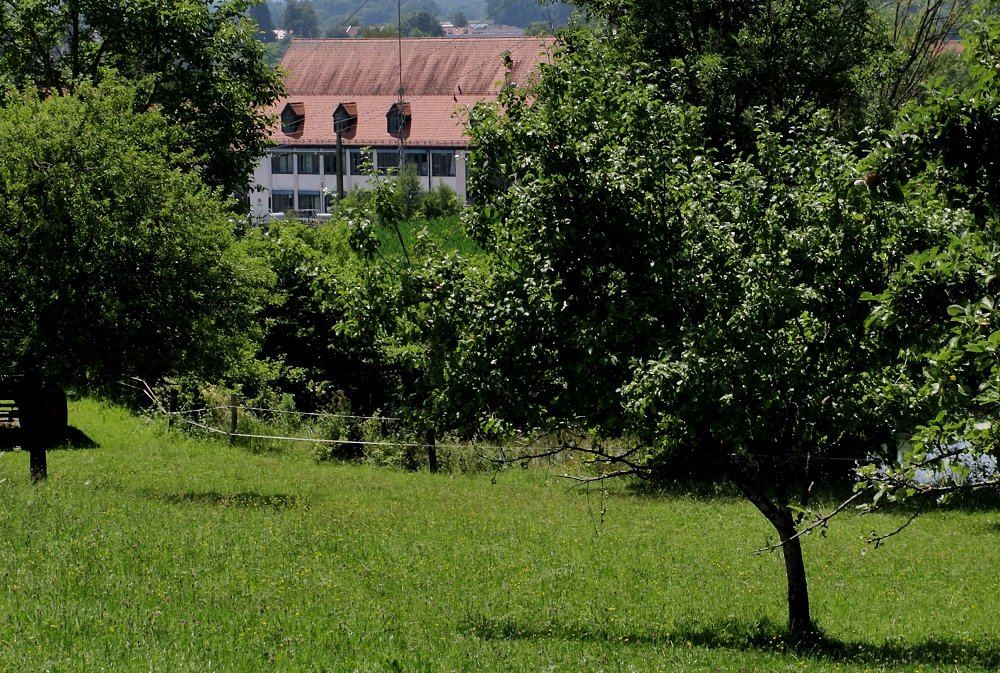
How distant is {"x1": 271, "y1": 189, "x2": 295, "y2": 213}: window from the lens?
11738 centimetres

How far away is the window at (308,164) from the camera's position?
4476 inches

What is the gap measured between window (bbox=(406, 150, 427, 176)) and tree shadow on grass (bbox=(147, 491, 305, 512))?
86.1m

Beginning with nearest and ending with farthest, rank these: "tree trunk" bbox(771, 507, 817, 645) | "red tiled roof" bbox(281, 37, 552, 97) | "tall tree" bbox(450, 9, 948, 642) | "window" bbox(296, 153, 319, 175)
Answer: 1. "tall tree" bbox(450, 9, 948, 642)
2. "tree trunk" bbox(771, 507, 817, 645)
3. "red tiled roof" bbox(281, 37, 552, 97)
4. "window" bbox(296, 153, 319, 175)

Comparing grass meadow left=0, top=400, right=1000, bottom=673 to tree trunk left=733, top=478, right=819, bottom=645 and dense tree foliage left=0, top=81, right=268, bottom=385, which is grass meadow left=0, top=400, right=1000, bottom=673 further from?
dense tree foliage left=0, top=81, right=268, bottom=385

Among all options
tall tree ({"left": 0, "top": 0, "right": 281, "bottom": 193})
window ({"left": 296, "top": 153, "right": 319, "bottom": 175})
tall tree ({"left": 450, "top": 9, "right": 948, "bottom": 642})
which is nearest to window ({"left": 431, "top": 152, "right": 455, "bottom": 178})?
window ({"left": 296, "top": 153, "right": 319, "bottom": 175})

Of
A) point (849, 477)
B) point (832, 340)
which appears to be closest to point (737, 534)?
point (849, 477)

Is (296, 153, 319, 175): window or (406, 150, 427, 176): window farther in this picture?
(296, 153, 319, 175): window

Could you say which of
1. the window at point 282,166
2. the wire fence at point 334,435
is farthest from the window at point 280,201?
the wire fence at point 334,435

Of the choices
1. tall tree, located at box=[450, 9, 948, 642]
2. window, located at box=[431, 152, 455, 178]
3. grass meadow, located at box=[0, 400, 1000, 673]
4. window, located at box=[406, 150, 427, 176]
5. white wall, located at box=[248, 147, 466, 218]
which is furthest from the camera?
white wall, located at box=[248, 147, 466, 218]

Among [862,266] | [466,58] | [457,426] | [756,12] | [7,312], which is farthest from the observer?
[466,58]

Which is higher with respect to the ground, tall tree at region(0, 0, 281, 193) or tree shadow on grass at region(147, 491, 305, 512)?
tall tree at region(0, 0, 281, 193)

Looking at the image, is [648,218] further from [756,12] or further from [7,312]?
[756,12]

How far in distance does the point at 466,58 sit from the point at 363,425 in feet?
270

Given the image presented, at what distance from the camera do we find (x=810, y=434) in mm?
13859
